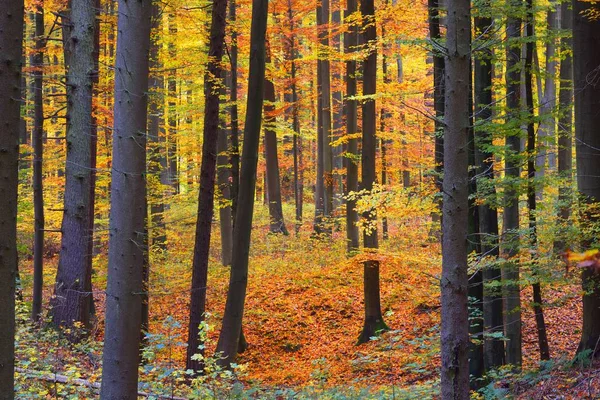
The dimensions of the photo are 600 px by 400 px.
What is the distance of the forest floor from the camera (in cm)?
1133

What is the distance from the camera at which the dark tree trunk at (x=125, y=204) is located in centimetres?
580

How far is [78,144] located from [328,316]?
8304 millimetres

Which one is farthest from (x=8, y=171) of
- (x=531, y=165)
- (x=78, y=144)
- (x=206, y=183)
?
(x=531, y=165)

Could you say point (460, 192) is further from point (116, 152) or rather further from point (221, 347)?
point (221, 347)

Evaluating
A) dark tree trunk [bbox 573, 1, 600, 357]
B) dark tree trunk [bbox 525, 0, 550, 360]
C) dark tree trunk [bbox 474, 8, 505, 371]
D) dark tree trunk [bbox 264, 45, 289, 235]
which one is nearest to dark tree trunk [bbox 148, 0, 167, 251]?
dark tree trunk [bbox 264, 45, 289, 235]

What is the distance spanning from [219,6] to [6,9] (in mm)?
6761

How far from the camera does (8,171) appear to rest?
3.96 metres

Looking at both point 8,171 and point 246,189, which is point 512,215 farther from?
point 8,171

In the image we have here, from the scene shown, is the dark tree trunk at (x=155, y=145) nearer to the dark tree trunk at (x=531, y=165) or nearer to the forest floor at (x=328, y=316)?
the forest floor at (x=328, y=316)

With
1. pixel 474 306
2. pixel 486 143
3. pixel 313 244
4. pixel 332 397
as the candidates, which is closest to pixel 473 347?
pixel 474 306

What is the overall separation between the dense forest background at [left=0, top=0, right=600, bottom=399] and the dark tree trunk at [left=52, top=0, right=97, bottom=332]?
0.04 meters

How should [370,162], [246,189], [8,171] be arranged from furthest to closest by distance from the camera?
1. [370,162]
2. [246,189]
3. [8,171]

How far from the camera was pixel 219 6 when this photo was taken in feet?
33.9

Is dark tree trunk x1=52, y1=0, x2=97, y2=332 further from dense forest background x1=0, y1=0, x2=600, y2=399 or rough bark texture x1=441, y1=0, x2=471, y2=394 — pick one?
rough bark texture x1=441, y1=0, x2=471, y2=394
